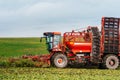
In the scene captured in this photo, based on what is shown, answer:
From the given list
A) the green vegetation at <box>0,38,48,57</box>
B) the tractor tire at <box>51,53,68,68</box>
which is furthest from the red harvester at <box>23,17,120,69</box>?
the green vegetation at <box>0,38,48,57</box>

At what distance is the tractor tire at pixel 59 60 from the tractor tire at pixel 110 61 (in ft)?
8.50

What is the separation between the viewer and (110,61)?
28.9 meters

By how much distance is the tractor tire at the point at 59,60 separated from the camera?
2873cm

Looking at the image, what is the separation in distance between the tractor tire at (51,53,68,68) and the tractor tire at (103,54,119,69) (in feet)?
8.50

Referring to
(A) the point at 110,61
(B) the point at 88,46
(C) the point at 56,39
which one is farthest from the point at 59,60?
(A) the point at 110,61

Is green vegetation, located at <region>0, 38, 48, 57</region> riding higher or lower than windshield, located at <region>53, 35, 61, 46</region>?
lower

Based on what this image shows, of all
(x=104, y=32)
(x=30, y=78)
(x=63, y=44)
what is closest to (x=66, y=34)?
(x=63, y=44)

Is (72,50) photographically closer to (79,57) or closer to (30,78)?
(79,57)

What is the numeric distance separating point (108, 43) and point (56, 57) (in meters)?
3.58

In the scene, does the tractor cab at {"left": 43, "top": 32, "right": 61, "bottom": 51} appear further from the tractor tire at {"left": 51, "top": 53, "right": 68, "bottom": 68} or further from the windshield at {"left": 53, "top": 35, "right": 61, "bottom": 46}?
the tractor tire at {"left": 51, "top": 53, "right": 68, "bottom": 68}

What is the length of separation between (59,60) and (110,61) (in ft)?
11.1

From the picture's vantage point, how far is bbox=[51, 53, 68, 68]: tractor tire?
94.3 ft

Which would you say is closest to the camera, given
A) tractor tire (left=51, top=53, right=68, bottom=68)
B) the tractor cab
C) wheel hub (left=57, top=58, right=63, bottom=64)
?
tractor tire (left=51, top=53, right=68, bottom=68)

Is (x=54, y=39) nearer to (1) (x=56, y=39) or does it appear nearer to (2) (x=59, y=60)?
(1) (x=56, y=39)
